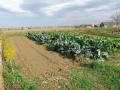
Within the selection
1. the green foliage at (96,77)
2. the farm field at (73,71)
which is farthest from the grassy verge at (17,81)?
the green foliage at (96,77)

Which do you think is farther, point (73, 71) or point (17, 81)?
point (73, 71)

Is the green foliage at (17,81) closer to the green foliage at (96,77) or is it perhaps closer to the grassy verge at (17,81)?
the grassy verge at (17,81)

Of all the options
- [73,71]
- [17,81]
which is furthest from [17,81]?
[73,71]

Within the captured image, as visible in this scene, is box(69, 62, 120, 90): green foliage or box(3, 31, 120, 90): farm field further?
box(3, 31, 120, 90): farm field

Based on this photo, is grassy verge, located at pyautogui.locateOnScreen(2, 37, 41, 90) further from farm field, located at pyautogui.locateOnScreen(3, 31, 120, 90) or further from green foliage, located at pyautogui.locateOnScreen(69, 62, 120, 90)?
green foliage, located at pyautogui.locateOnScreen(69, 62, 120, 90)

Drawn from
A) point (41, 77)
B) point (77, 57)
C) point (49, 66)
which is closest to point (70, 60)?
point (77, 57)

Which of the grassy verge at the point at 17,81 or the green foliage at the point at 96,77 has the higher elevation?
the green foliage at the point at 96,77

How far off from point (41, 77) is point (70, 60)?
482 cm

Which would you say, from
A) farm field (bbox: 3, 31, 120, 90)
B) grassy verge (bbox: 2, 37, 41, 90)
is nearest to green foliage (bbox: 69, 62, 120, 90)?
farm field (bbox: 3, 31, 120, 90)

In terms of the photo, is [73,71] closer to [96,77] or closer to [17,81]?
[96,77]

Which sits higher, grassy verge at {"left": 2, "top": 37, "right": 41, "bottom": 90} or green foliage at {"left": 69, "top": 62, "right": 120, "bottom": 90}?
green foliage at {"left": 69, "top": 62, "right": 120, "bottom": 90}

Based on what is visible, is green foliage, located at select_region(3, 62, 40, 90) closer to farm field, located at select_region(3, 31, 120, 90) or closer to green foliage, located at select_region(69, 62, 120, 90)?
farm field, located at select_region(3, 31, 120, 90)

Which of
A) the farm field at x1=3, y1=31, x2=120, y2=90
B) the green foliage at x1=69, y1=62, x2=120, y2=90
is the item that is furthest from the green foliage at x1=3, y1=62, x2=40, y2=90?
the green foliage at x1=69, y1=62, x2=120, y2=90

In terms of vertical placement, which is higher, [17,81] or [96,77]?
[96,77]
